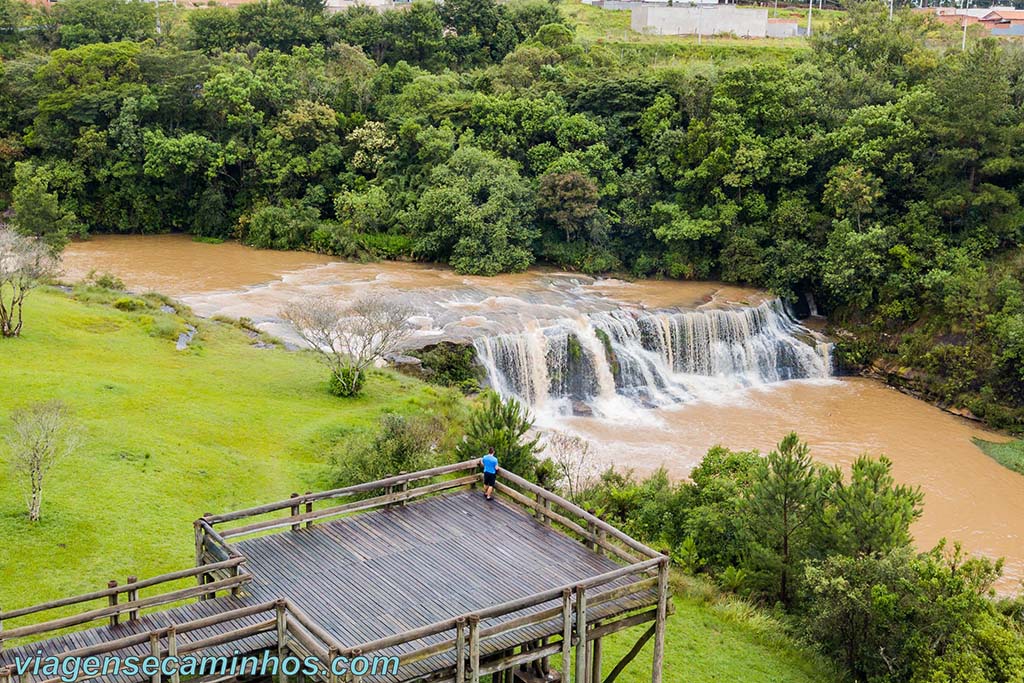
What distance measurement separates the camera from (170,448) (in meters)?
21.2

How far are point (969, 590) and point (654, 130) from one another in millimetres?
29270

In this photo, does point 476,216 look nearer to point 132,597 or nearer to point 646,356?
point 646,356

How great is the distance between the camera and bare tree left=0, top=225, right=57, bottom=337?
2481 cm

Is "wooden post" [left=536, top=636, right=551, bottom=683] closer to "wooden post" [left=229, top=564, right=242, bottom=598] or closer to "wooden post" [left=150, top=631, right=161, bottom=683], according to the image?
"wooden post" [left=229, top=564, right=242, bottom=598]

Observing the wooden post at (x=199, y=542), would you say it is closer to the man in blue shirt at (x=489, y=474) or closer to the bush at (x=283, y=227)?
the man in blue shirt at (x=489, y=474)

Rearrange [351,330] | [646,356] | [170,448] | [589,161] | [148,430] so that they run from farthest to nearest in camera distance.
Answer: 1. [589,161]
2. [646,356]
3. [351,330]
4. [148,430]
5. [170,448]

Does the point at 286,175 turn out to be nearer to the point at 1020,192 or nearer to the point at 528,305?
the point at 528,305

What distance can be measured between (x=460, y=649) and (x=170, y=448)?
11.6 meters

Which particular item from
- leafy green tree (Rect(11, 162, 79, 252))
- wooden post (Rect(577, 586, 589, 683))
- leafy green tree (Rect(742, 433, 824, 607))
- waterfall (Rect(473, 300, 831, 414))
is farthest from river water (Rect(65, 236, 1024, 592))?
wooden post (Rect(577, 586, 589, 683))

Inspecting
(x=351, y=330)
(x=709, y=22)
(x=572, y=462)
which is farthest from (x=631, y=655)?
(x=709, y=22)

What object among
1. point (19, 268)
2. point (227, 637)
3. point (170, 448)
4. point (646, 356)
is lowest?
point (646, 356)

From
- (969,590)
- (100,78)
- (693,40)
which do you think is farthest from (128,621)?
(693,40)

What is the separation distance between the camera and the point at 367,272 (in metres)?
38.6

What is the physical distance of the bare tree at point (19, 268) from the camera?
2481 centimetres
